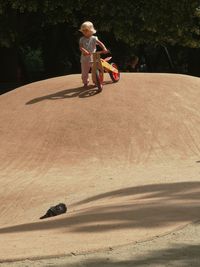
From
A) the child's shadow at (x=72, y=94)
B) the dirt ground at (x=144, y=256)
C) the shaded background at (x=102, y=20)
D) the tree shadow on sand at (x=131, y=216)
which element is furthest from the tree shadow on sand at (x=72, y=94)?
the dirt ground at (x=144, y=256)

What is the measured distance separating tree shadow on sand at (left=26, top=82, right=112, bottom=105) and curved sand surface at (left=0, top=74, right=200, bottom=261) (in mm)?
24

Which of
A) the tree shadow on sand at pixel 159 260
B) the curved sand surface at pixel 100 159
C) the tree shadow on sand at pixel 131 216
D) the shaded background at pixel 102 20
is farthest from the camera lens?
the shaded background at pixel 102 20

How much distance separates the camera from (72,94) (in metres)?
16.8

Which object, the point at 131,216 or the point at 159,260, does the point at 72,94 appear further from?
the point at 159,260

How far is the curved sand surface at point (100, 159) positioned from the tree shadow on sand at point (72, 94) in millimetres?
24

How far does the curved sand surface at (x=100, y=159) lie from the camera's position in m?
6.78

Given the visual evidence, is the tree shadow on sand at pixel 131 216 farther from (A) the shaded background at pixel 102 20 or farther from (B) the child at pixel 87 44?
(A) the shaded background at pixel 102 20

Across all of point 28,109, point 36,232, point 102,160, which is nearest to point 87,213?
point 36,232

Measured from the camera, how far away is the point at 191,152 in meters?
14.4

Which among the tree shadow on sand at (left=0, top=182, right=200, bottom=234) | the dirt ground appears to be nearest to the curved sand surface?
the tree shadow on sand at (left=0, top=182, right=200, bottom=234)

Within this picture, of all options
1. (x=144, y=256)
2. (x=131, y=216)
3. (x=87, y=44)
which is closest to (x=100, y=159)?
(x=87, y=44)

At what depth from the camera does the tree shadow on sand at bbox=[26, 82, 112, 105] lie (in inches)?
654

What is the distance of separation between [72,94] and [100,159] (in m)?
3.13

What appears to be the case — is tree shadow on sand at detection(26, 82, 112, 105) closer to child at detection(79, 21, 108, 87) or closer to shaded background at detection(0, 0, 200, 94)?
child at detection(79, 21, 108, 87)
